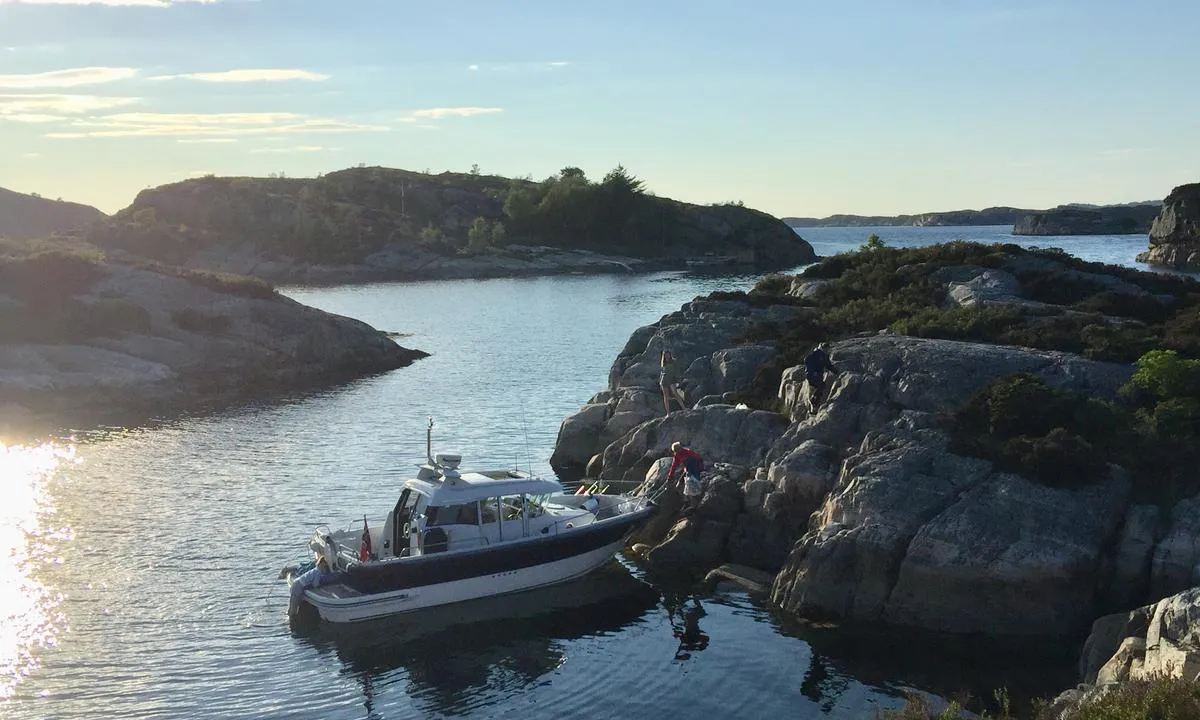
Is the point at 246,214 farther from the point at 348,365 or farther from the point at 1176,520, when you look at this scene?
the point at 1176,520

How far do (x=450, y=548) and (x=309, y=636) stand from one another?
435 cm

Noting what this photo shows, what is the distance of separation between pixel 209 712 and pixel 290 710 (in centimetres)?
173

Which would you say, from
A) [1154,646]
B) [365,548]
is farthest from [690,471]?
[1154,646]

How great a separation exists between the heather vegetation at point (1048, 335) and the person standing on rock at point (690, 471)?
6.07 meters

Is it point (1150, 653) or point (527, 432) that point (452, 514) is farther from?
point (527, 432)

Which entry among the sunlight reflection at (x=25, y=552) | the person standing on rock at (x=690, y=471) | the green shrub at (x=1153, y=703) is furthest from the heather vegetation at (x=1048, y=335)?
the sunlight reflection at (x=25, y=552)

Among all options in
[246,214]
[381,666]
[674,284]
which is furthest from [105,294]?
[246,214]

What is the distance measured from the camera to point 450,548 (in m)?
31.4

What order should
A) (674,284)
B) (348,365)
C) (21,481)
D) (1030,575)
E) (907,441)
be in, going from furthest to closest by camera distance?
(674,284) → (348,365) → (21,481) → (907,441) → (1030,575)

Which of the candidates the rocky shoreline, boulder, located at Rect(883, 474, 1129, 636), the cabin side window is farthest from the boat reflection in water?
the rocky shoreline

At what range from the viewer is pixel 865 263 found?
182 feet

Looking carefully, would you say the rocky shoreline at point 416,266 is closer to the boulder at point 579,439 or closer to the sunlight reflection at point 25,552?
the sunlight reflection at point 25,552

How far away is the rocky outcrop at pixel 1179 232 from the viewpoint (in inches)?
5512

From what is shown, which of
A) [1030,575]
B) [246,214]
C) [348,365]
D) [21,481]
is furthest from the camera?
[246,214]
